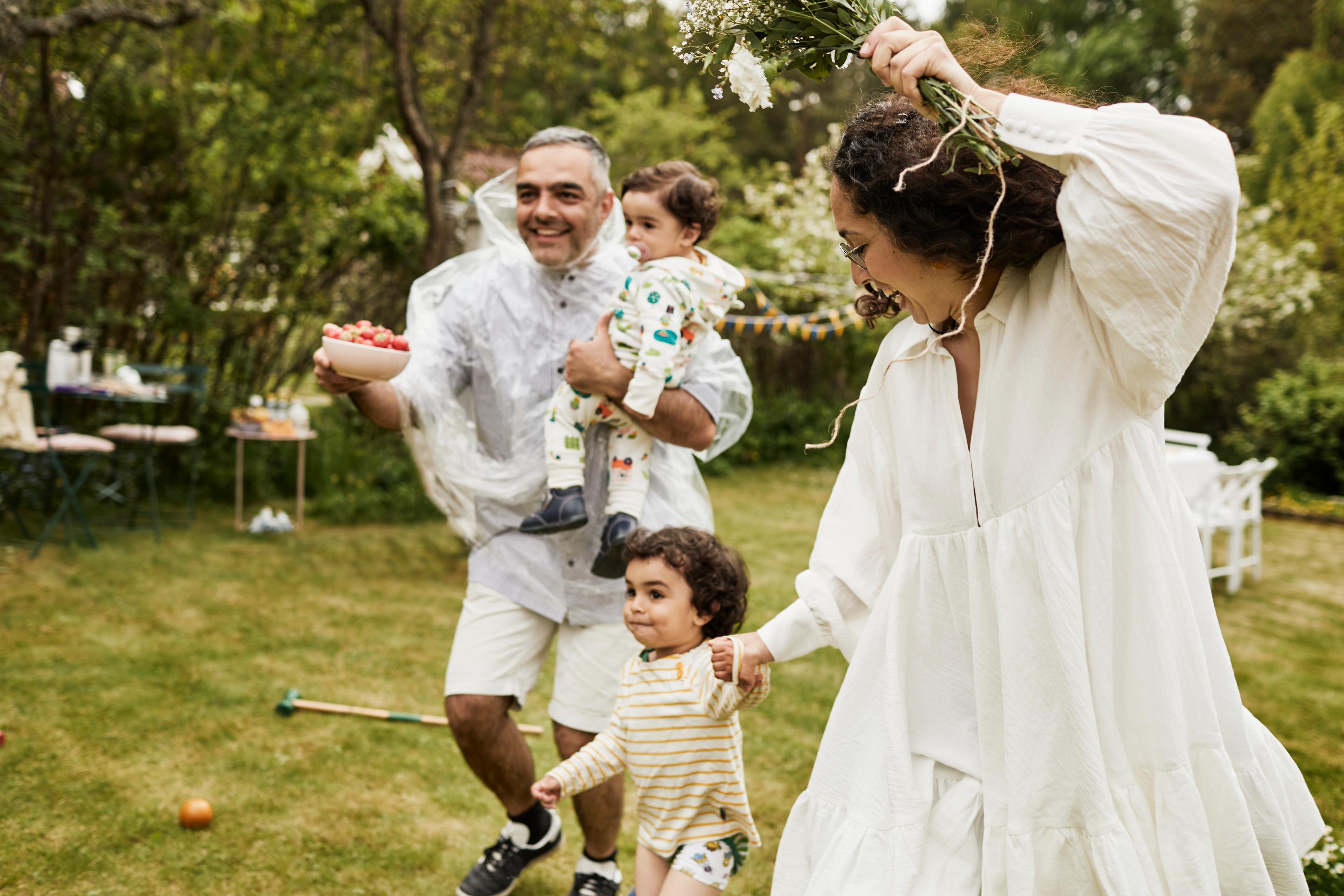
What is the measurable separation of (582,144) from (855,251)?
1.55 meters

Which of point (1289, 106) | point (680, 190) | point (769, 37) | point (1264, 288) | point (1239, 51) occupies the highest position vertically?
point (1239, 51)

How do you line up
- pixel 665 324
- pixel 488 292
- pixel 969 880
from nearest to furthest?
pixel 969 880, pixel 665 324, pixel 488 292

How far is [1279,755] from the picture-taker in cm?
158

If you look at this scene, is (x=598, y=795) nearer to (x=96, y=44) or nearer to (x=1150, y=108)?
(x=1150, y=108)

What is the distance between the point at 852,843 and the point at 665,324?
1.55 metres

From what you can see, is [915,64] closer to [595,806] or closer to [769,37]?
[769,37]

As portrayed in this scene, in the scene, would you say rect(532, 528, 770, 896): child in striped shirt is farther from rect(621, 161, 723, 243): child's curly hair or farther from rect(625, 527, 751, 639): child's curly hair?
rect(621, 161, 723, 243): child's curly hair

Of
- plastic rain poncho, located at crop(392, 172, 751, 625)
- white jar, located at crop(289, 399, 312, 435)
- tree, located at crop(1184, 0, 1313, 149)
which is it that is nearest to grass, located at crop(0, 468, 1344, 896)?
white jar, located at crop(289, 399, 312, 435)

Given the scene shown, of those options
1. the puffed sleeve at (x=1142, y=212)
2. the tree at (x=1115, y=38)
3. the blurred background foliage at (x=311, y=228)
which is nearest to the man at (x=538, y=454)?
the puffed sleeve at (x=1142, y=212)

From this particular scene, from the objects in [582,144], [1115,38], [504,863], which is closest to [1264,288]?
[582,144]

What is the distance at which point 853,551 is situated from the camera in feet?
5.78

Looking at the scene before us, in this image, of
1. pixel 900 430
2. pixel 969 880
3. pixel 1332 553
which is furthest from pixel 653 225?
pixel 1332 553

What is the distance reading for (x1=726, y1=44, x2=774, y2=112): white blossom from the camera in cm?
156

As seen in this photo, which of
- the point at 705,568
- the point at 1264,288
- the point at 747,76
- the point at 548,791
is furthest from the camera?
the point at 1264,288
